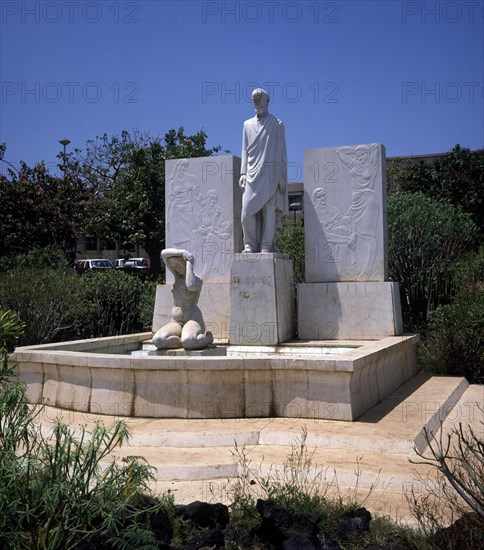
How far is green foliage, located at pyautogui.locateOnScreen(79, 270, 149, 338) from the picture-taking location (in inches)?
550

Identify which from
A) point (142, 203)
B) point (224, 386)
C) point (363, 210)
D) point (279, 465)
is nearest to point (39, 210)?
point (142, 203)

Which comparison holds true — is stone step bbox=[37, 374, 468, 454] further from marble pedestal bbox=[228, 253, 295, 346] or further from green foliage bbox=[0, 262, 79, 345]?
green foliage bbox=[0, 262, 79, 345]

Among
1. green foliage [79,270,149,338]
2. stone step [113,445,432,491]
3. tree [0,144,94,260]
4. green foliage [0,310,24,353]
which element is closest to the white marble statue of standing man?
stone step [113,445,432,491]

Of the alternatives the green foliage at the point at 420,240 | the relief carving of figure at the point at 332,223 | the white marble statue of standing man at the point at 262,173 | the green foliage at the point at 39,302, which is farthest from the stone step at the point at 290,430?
the green foliage at the point at 420,240

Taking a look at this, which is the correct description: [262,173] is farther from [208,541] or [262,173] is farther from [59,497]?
[59,497]

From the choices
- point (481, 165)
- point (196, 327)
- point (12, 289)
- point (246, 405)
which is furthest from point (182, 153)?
point (246, 405)

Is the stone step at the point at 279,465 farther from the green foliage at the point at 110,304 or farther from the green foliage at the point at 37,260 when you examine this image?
the green foliage at the point at 37,260

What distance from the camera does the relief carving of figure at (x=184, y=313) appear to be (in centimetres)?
808

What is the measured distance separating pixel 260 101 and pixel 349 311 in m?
3.36

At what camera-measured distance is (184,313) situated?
8469 millimetres

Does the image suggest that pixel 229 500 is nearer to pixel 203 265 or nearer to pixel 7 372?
pixel 7 372

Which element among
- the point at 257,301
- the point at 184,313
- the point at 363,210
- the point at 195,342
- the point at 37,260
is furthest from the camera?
the point at 37,260

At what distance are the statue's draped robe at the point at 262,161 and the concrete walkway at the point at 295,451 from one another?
3.79 m

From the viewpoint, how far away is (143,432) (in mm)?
5883
